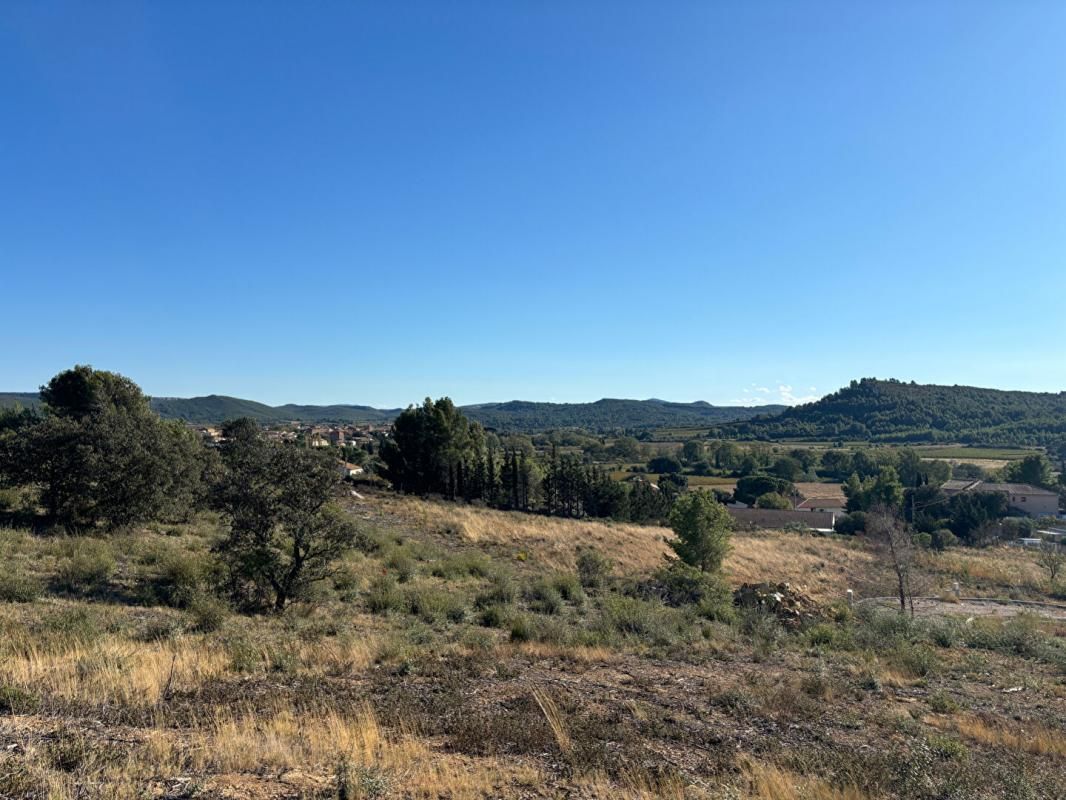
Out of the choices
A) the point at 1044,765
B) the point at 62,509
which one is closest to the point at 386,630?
the point at 1044,765

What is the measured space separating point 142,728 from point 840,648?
1446cm

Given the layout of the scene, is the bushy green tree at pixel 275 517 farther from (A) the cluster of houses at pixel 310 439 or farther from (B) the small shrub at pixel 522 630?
(B) the small shrub at pixel 522 630

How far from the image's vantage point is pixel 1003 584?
32031 mm

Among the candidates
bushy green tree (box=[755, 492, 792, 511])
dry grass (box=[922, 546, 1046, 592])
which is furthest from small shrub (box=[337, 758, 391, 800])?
bushy green tree (box=[755, 492, 792, 511])

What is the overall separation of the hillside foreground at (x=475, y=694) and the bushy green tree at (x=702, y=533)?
7.67 m

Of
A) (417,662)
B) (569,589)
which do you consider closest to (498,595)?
(569,589)

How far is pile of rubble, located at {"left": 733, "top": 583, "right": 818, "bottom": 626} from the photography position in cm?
1867

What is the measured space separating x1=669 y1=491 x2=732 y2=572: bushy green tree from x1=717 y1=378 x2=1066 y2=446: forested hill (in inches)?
6139

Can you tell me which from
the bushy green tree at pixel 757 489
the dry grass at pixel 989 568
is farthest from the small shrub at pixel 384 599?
the bushy green tree at pixel 757 489

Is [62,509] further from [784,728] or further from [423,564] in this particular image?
[784,728]

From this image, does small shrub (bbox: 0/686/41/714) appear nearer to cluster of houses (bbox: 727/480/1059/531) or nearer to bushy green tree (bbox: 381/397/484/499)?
bushy green tree (bbox: 381/397/484/499)

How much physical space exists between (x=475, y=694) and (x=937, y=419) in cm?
20111

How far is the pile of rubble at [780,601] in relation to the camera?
1867cm

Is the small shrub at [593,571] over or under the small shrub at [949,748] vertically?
under
